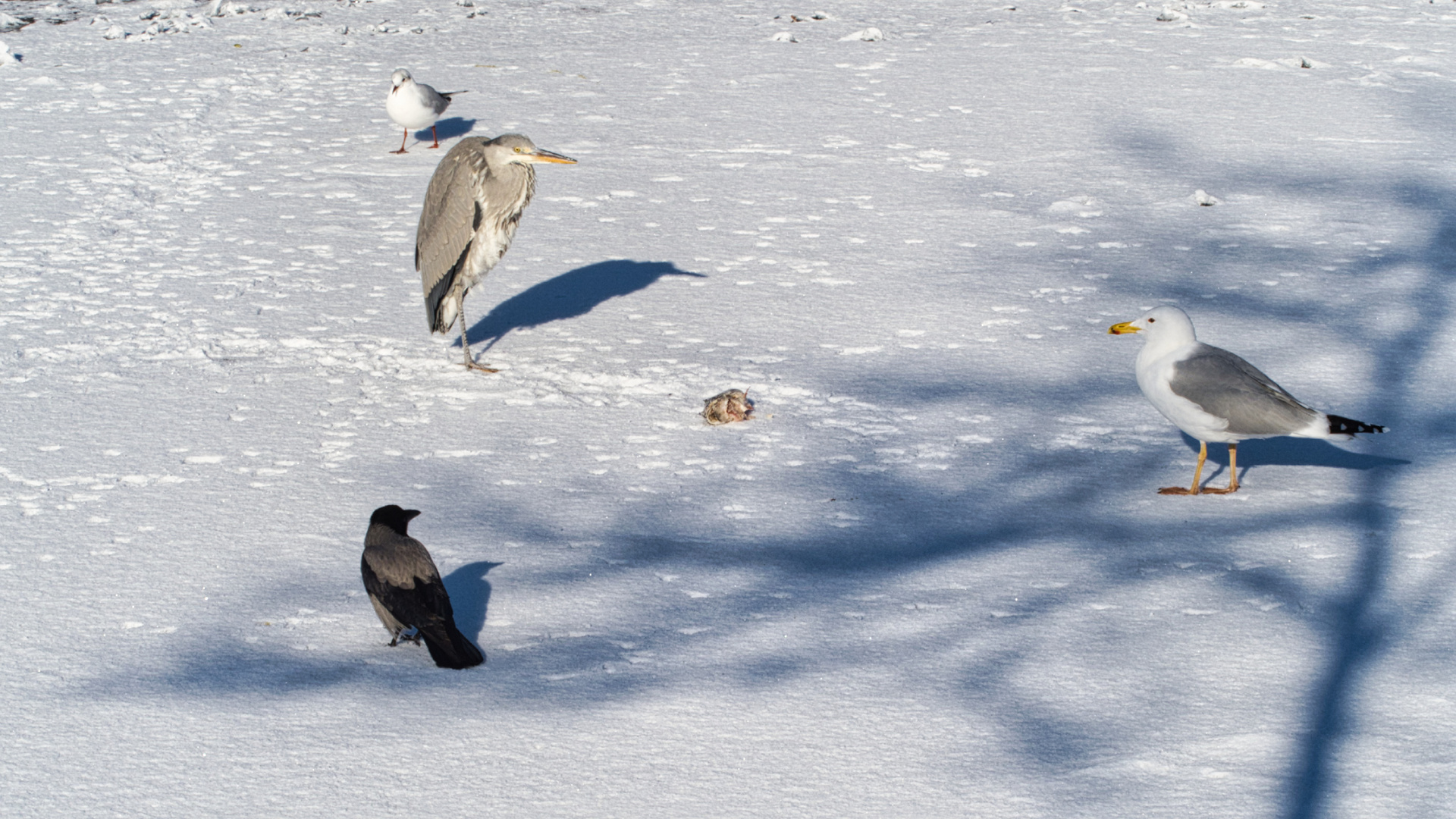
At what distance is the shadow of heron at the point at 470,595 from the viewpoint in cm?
380

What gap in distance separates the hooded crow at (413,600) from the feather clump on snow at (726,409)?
1868 millimetres

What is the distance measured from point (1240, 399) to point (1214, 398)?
0.09 meters

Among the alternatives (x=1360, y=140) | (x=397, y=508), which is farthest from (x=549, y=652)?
(x=1360, y=140)

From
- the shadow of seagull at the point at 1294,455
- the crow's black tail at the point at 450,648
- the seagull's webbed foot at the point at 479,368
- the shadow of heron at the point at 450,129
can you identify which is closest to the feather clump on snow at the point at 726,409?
the seagull's webbed foot at the point at 479,368

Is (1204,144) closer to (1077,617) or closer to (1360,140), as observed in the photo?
(1360,140)

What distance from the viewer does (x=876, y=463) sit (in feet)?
16.3

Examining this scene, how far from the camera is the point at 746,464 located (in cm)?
495

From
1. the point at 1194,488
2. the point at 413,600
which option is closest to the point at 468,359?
the point at 413,600

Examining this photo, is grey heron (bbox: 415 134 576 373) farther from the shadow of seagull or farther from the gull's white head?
the shadow of seagull

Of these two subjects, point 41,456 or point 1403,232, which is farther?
point 1403,232

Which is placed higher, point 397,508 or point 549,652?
point 397,508

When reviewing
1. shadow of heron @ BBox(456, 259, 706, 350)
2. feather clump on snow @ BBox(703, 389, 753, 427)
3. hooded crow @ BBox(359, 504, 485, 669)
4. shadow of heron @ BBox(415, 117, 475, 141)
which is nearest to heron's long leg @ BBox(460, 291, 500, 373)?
shadow of heron @ BBox(456, 259, 706, 350)

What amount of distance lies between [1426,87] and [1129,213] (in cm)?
443

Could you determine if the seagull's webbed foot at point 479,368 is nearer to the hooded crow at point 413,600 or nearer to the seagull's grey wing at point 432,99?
the hooded crow at point 413,600
